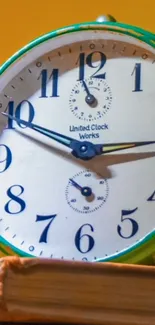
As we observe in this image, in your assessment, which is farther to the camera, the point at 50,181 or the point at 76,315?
the point at 50,181

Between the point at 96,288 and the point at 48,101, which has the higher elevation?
the point at 48,101

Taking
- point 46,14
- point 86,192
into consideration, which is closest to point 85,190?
point 86,192

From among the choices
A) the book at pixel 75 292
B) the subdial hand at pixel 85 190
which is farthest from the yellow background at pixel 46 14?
the book at pixel 75 292

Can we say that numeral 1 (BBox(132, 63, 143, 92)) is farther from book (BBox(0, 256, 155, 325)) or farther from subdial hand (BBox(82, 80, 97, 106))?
book (BBox(0, 256, 155, 325))

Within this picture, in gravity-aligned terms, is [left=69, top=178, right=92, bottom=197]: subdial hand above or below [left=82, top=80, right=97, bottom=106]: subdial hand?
below

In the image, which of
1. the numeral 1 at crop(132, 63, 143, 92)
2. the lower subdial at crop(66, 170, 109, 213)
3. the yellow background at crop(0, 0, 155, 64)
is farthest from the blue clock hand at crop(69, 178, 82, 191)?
the yellow background at crop(0, 0, 155, 64)

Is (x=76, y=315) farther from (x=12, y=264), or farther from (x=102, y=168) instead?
(x=102, y=168)

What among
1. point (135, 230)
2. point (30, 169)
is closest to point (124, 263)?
point (135, 230)
